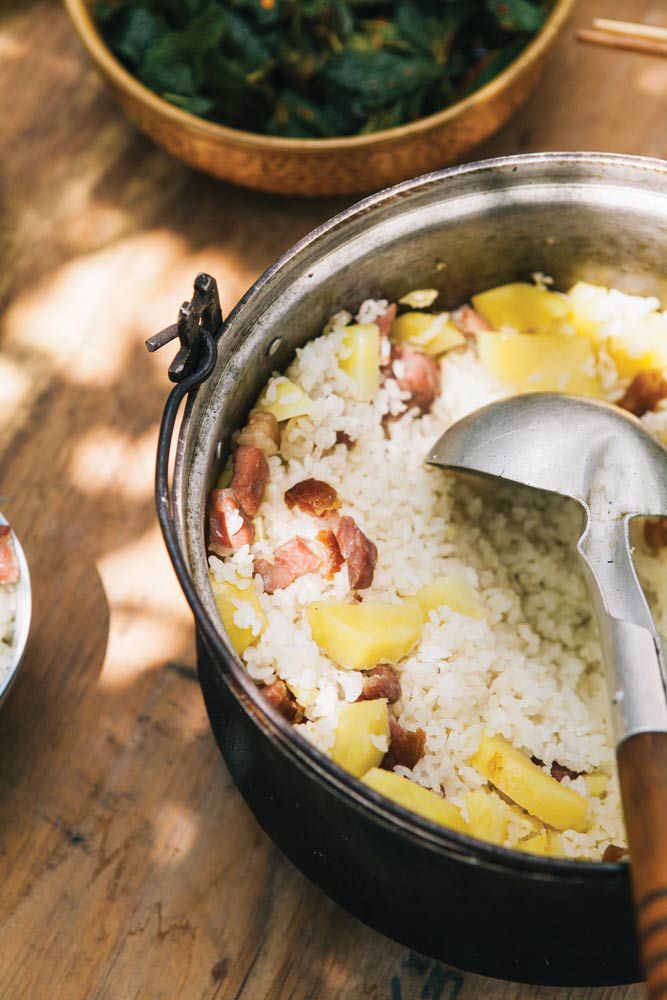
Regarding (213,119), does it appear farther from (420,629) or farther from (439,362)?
(420,629)

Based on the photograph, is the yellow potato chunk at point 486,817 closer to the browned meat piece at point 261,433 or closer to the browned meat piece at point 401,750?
the browned meat piece at point 401,750

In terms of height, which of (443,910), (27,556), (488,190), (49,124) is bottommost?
(27,556)

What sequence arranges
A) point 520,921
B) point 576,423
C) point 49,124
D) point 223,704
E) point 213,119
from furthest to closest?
1. point 49,124
2. point 213,119
3. point 576,423
4. point 223,704
5. point 520,921

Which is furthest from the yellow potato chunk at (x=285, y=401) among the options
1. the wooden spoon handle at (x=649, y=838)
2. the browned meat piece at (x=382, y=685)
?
the wooden spoon handle at (x=649, y=838)

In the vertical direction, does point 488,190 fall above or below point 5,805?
above

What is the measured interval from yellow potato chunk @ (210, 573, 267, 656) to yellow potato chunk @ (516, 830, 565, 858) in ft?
1.34

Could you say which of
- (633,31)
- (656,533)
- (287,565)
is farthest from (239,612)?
(633,31)

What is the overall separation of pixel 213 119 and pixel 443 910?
132 centimetres

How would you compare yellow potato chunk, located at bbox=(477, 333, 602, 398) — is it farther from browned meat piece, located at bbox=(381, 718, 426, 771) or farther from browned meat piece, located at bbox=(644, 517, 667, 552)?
browned meat piece, located at bbox=(381, 718, 426, 771)

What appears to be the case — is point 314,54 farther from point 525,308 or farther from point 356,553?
point 356,553

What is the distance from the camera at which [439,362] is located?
1.49 metres

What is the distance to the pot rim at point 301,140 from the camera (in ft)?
4.90

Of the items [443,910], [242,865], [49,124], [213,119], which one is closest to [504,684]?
[443,910]

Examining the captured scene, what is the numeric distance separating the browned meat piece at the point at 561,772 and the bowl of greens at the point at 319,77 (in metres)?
0.96
